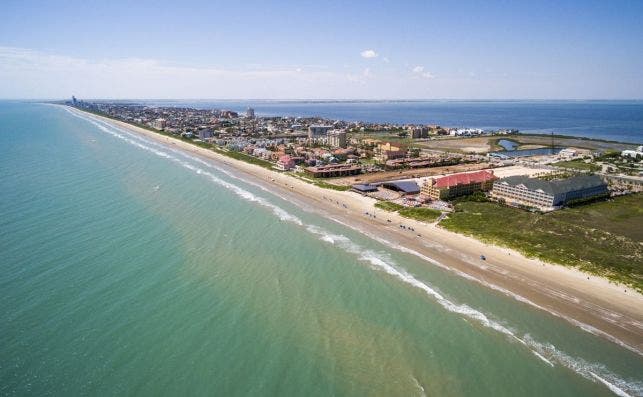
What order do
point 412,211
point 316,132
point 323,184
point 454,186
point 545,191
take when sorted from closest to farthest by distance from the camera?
point 412,211
point 545,191
point 454,186
point 323,184
point 316,132

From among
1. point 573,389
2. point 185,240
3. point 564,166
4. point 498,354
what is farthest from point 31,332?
point 564,166

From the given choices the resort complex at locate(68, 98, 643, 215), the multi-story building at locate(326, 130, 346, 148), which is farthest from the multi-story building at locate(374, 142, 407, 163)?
the multi-story building at locate(326, 130, 346, 148)

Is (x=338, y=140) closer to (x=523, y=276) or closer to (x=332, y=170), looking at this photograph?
(x=332, y=170)

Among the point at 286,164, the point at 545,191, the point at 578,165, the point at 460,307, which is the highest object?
the point at 545,191

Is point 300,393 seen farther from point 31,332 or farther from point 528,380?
point 31,332

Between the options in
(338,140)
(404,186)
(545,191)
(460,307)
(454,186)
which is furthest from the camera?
(338,140)

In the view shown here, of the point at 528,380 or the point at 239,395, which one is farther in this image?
the point at 528,380

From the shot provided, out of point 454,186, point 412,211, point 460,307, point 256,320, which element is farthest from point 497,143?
point 256,320
